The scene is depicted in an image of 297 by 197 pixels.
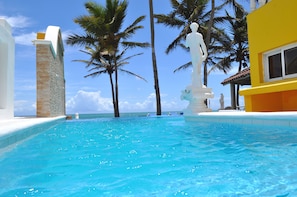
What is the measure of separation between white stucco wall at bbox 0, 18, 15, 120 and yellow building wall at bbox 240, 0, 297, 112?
791 cm

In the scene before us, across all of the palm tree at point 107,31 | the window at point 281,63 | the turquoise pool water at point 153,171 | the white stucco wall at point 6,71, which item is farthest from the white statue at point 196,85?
the palm tree at point 107,31

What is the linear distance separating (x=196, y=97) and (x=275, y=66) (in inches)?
119

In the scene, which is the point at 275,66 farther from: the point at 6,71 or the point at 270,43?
the point at 6,71

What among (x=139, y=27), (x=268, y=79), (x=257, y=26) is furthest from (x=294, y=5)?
(x=139, y=27)

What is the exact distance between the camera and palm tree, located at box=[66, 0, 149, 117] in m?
19.2

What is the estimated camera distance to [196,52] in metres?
10.8

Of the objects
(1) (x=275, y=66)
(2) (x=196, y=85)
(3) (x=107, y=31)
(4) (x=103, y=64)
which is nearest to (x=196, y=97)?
(2) (x=196, y=85)

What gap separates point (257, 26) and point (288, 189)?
9.39 metres

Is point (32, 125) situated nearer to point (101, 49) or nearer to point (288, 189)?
point (288, 189)

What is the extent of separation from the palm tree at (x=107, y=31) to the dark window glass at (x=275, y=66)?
38.4 ft

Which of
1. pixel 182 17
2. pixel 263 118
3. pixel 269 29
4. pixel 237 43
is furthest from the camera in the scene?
pixel 237 43

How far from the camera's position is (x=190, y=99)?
1097cm

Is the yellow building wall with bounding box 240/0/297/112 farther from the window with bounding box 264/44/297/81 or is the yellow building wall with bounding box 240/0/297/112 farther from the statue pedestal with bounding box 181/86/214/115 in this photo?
the statue pedestal with bounding box 181/86/214/115

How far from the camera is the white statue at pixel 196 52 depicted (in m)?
10.8
